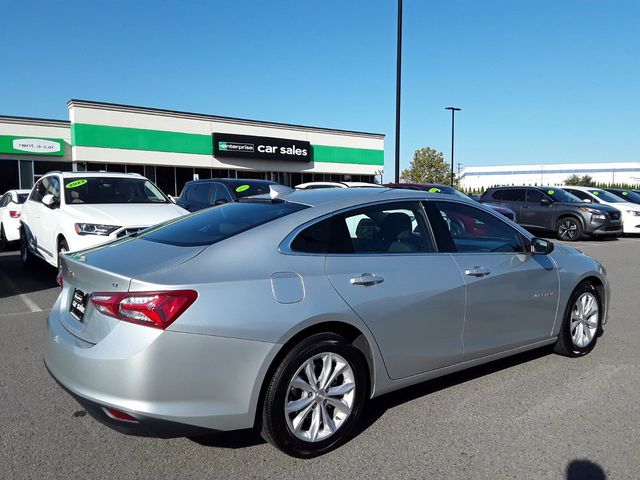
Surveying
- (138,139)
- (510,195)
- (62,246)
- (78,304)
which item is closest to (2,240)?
(62,246)

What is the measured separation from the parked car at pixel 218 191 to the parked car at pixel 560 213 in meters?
9.07

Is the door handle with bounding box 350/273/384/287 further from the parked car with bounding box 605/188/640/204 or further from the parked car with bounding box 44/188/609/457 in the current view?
the parked car with bounding box 605/188/640/204

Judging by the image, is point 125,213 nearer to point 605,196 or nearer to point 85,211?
point 85,211

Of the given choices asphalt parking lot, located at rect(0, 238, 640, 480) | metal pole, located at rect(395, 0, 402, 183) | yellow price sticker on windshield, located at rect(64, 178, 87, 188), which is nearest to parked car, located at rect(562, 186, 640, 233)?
metal pole, located at rect(395, 0, 402, 183)

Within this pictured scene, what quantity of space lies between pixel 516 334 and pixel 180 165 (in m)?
28.5

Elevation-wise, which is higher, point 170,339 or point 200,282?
point 200,282

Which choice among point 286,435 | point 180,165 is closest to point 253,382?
point 286,435

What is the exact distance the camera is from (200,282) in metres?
2.88

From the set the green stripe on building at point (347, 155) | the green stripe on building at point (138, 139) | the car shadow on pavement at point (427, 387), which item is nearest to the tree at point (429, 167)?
the green stripe on building at point (347, 155)

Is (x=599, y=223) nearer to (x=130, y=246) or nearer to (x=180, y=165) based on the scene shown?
(x=130, y=246)

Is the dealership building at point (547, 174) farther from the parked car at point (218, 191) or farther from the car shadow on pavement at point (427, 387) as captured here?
the car shadow on pavement at point (427, 387)

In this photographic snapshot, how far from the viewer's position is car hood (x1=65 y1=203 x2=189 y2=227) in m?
7.47

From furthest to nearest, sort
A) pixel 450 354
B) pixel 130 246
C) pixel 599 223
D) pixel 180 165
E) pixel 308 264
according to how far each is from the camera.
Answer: pixel 180 165 < pixel 599 223 < pixel 450 354 < pixel 130 246 < pixel 308 264

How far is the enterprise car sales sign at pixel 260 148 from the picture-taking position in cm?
3228
